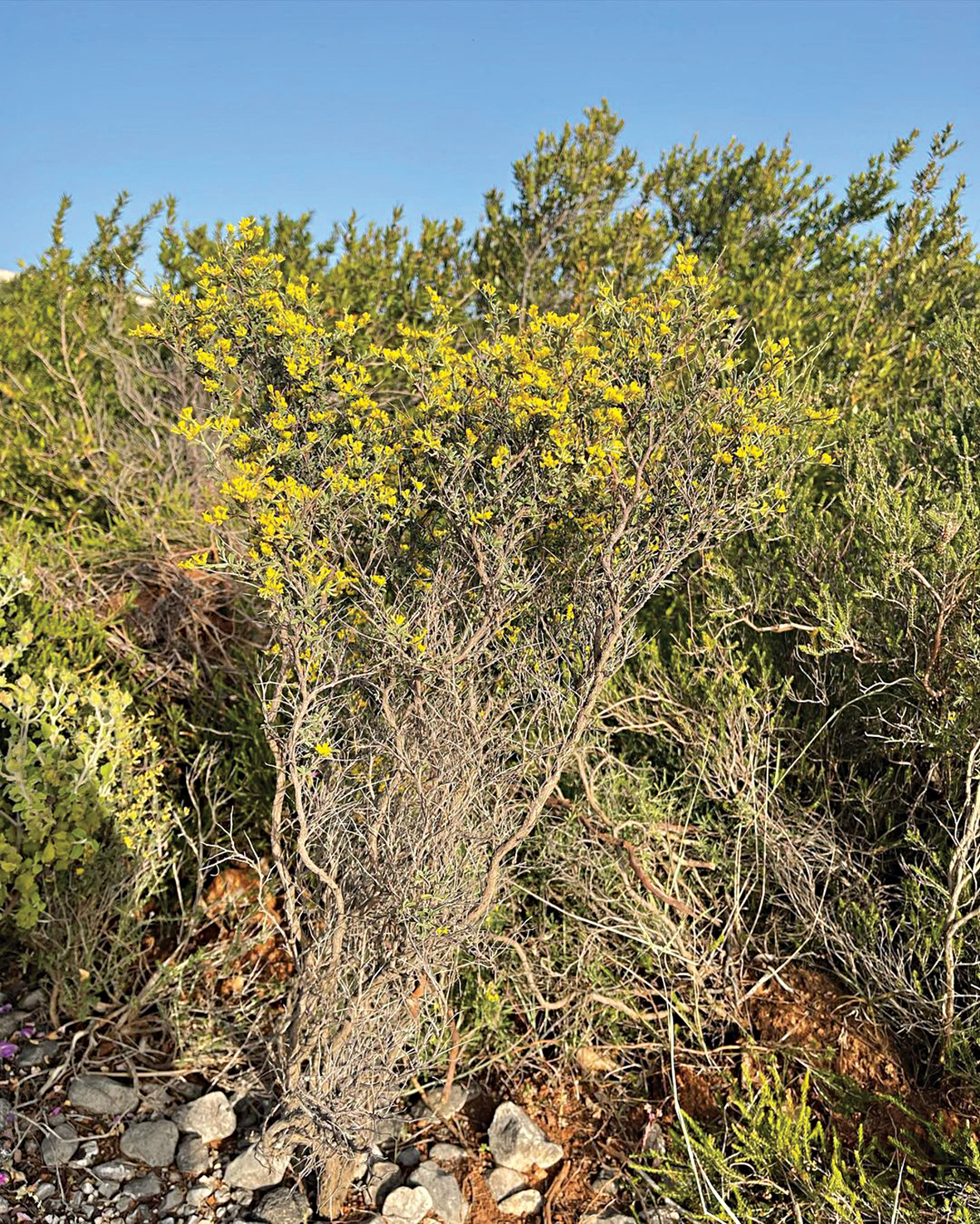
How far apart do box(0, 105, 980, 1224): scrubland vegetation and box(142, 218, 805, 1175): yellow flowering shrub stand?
0.01m

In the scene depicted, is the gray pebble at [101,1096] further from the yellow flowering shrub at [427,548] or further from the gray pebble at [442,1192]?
the gray pebble at [442,1192]

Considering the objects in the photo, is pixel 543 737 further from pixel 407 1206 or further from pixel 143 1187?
pixel 143 1187

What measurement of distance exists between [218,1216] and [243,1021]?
578mm

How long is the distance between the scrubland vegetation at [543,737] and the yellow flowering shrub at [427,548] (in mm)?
13

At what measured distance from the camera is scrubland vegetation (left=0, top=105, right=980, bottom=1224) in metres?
2.32

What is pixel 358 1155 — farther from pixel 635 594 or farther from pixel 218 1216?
pixel 635 594

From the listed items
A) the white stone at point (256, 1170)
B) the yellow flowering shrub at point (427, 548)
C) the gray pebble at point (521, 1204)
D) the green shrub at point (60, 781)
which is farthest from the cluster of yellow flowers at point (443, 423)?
the gray pebble at point (521, 1204)

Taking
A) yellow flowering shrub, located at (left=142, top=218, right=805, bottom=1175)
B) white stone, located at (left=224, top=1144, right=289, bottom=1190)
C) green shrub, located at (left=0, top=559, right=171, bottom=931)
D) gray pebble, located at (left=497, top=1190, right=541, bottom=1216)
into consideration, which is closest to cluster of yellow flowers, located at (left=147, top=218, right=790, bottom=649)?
yellow flowering shrub, located at (left=142, top=218, right=805, bottom=1175)

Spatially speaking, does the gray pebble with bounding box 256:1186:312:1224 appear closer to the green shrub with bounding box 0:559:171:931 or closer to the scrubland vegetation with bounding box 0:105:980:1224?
the scrubland vegetation with bounding box 0:105:980:1224

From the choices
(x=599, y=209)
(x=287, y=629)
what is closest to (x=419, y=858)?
(x=287, y=629)

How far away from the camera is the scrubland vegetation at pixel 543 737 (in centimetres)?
232

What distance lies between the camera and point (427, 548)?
8.03ft

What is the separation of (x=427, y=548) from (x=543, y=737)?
0.64 metres

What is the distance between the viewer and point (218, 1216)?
8.43 feet
